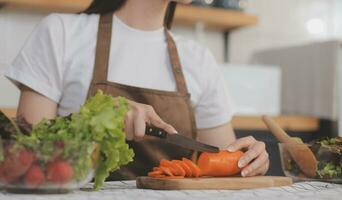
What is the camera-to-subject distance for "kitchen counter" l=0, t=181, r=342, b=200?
3.05 feet

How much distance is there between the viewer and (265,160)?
51.6 inches

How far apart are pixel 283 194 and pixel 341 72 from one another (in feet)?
6.35

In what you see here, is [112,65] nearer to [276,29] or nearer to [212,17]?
[212,17]

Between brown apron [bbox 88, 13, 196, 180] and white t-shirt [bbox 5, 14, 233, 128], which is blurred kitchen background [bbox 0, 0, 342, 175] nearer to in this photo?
white t-shirt [bbox 5, 14, 233, 128]

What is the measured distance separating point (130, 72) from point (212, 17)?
4.76ft

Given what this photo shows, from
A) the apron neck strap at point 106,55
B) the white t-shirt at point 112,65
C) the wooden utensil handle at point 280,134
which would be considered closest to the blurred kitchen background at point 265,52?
the white t-shirt at point 112,65

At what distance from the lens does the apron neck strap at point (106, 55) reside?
64.3 inches

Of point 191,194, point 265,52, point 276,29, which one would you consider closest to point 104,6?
point 191,194

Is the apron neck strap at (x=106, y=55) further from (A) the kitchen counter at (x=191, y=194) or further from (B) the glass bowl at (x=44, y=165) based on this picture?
(B) the glass bowl at (x=44, y=165)

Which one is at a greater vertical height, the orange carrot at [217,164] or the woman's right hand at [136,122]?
the woman's right hand at [136,122]

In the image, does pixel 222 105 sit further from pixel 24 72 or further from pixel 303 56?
pixel 303 56

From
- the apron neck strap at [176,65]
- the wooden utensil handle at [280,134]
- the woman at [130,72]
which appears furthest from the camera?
the apron neck strap at [176,65]

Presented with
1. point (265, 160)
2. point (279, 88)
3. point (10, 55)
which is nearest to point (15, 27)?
point (10, 55)

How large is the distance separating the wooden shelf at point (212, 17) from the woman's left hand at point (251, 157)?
172cm
